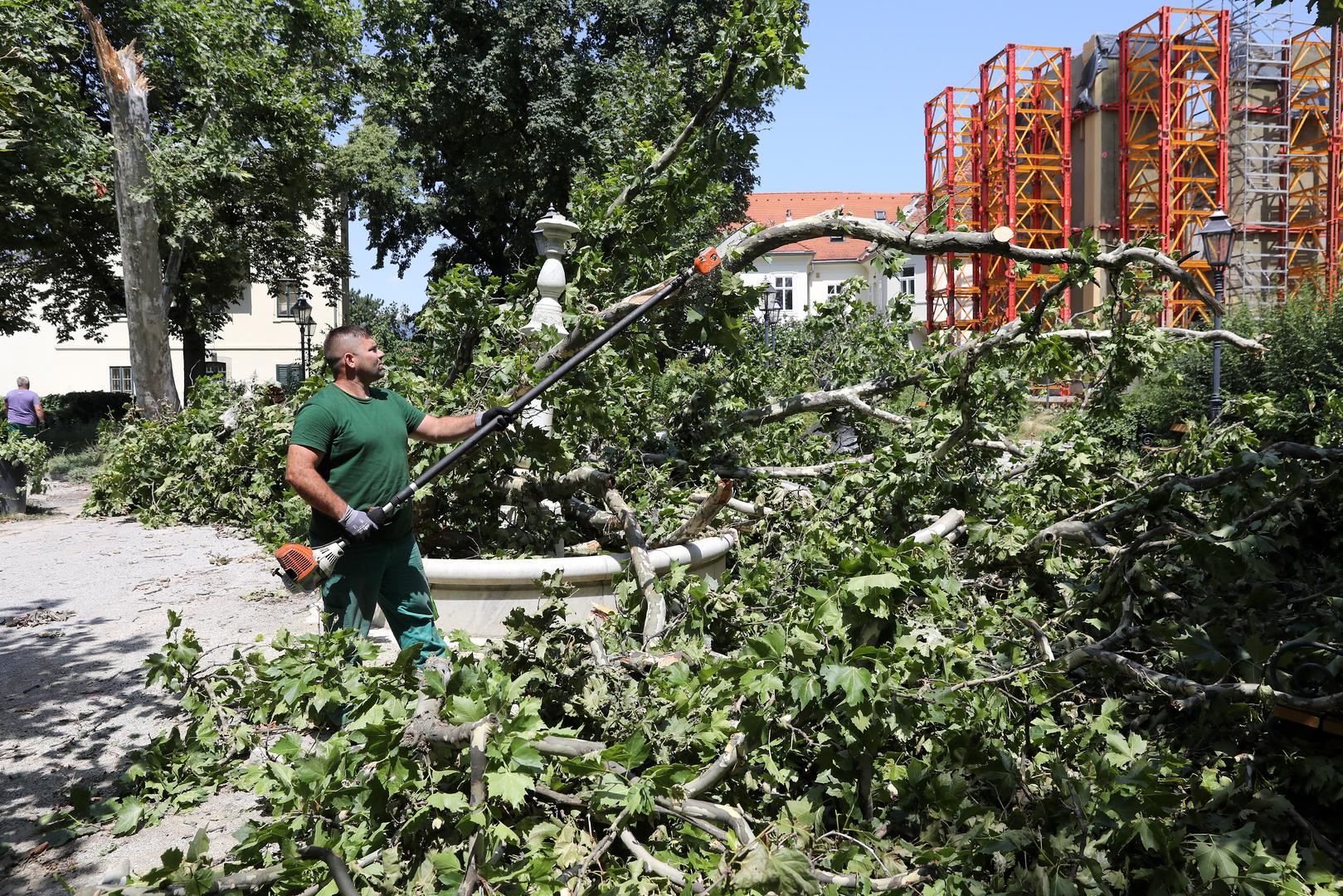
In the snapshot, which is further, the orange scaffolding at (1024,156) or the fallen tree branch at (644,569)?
the orange scaffolding at (1024,156)

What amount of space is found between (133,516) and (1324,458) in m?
11.0

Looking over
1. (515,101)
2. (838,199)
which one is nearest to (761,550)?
(515,101)

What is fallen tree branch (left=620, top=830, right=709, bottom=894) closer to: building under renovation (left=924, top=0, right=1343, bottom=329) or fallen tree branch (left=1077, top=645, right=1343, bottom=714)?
fallen tree branch (left=1077, top=645, right=1343, bottom=714)

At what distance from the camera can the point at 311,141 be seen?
19844 mm

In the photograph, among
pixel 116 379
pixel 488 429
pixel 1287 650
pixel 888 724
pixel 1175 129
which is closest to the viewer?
pixel 888 724

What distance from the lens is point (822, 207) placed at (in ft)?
171

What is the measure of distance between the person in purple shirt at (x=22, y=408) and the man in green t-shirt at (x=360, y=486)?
11706mm

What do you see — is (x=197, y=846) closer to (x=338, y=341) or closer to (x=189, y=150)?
(x=338, y=341)

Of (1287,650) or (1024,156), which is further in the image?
(1024,156)

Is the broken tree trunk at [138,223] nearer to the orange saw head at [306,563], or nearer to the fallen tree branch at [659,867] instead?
the orange saw head at [306,563]

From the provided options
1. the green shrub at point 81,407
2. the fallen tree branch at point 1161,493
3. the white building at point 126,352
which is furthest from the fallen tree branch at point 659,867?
the white building at point 126,352

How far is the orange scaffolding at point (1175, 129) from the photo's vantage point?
25.1 m

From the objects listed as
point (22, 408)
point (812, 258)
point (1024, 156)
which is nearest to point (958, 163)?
point (1024, 156)

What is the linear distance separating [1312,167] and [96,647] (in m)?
31.2
